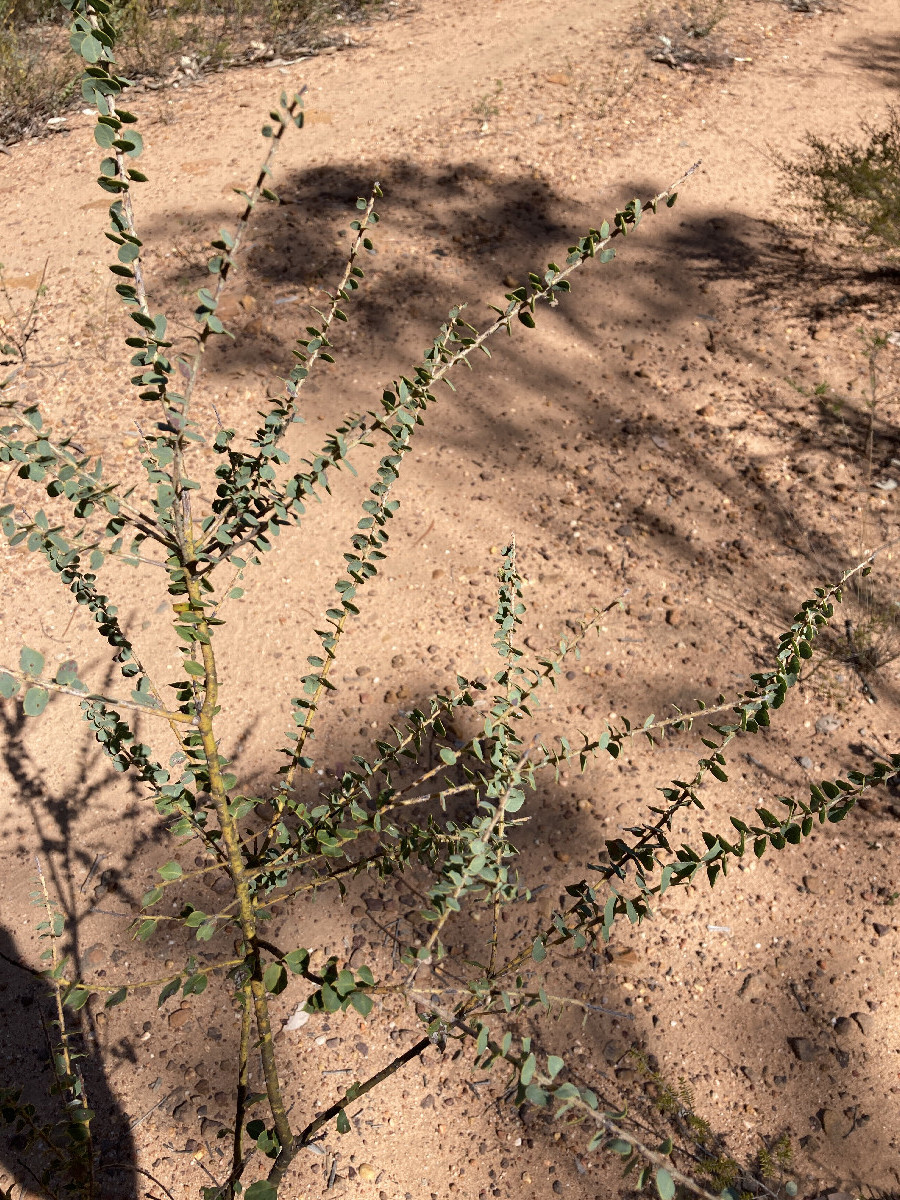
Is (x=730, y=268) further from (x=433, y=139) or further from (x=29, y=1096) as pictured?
(x=29, y=1096)

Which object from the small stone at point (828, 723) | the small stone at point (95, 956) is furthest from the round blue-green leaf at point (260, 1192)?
the small stone at point (828, 723)

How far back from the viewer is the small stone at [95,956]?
2.82 meters

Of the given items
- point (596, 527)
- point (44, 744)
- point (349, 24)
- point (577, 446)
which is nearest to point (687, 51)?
point (349, 24)

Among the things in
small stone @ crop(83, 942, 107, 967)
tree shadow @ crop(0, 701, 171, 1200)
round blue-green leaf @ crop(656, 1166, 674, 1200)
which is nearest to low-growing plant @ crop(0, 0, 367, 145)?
tree shadow @ crop(0, 701, 171, 1200)

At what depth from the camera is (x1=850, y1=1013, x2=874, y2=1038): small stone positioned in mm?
2738

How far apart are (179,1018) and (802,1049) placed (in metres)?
1.82

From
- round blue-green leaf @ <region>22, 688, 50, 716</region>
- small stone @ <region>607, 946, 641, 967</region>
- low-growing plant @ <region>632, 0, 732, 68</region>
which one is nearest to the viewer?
round blue-green leaf @ <region>22, 688, 50, 716</region>

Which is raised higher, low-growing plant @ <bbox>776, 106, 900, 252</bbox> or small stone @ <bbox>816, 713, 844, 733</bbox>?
low-growing plant @ <bbox>776, 106, 900, 252</bbox>

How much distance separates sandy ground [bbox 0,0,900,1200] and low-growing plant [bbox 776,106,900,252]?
0.22 meters

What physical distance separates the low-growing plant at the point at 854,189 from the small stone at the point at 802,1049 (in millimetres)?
4201

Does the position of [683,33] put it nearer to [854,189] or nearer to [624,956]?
[854,189]

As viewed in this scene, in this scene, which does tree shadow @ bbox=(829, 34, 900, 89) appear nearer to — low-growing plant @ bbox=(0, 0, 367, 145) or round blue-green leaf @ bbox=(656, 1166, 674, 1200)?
low-growing plant @ bbox=(0, 0, 367, 145)

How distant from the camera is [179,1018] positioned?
2709mm

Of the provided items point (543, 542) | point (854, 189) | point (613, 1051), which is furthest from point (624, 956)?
point (854, 189)
